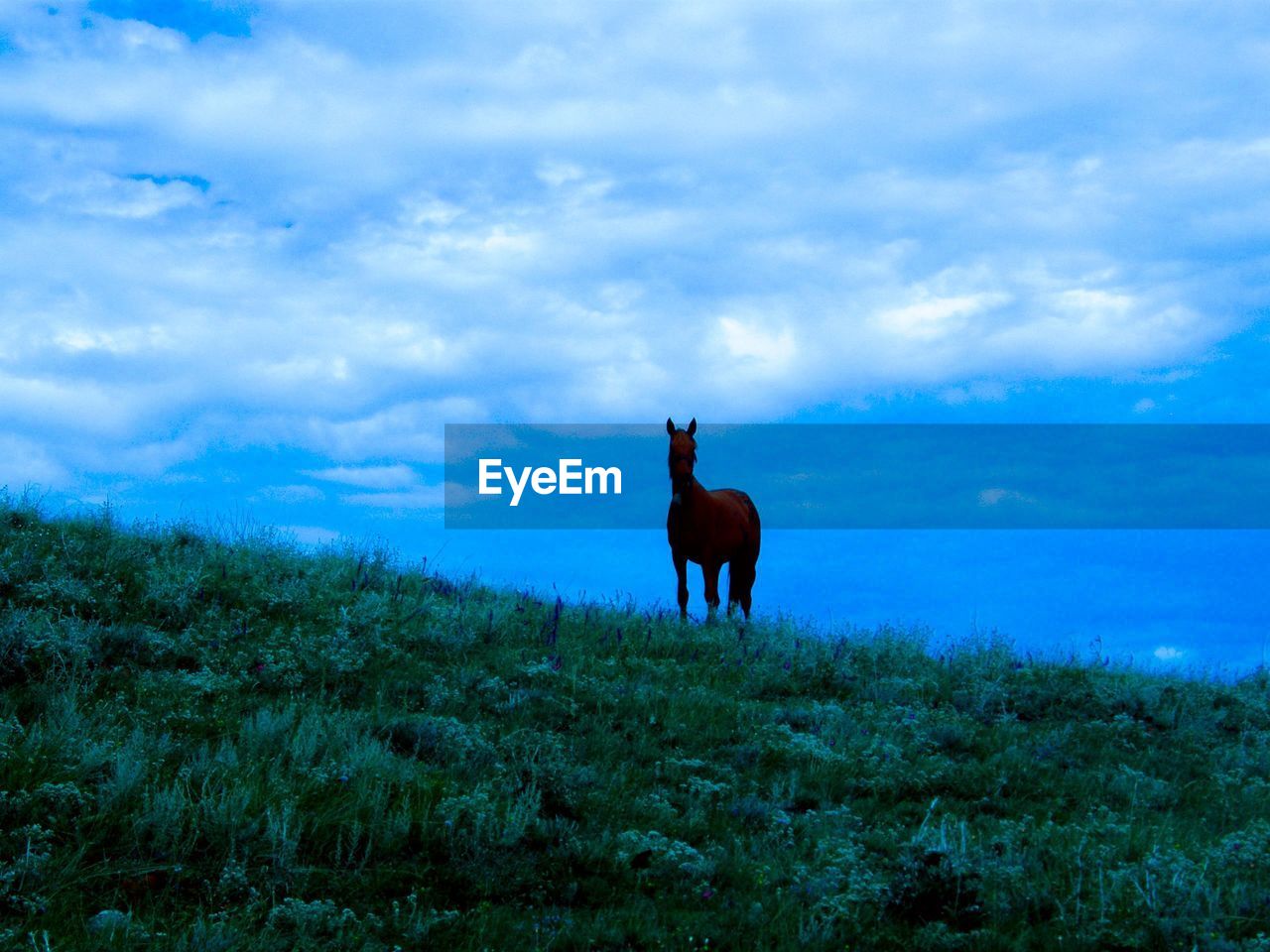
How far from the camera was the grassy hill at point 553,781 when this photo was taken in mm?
6500

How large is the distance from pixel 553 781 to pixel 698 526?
12309 millimetres

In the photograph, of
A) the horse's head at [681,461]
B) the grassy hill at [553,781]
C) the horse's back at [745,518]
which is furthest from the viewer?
the horse's back at [745,518]

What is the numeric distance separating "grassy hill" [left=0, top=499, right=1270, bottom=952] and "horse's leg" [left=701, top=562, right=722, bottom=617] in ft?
14.6

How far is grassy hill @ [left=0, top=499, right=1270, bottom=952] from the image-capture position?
6.50 metres

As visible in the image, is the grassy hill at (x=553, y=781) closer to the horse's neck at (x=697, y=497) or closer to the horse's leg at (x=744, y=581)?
the horse's neck at (x=697, y=497)

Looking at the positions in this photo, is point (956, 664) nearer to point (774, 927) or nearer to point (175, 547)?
point (774, 927)

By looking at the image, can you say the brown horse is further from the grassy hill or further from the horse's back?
the grassy hill

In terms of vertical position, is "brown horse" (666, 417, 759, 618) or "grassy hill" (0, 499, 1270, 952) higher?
"brown horse" (666, 417, 759, 618)

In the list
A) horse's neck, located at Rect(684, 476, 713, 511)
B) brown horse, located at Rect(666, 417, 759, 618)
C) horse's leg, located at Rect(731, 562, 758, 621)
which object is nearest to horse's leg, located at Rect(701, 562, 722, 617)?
brown horse, located at Rect(666, 417, 759, 618)

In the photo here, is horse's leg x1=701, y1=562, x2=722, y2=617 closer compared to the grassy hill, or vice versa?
the grassy hill

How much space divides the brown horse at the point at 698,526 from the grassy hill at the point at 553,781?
4250mm

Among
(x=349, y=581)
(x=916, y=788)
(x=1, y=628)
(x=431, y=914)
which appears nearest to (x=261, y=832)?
(x=431, y=914)

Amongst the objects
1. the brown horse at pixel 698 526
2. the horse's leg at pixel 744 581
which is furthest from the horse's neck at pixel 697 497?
the horse's leg at pixel 744 581

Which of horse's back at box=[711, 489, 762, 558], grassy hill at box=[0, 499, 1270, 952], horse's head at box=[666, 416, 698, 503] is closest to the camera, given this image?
grassy hill at box=[0, 499, 1270, 952]
